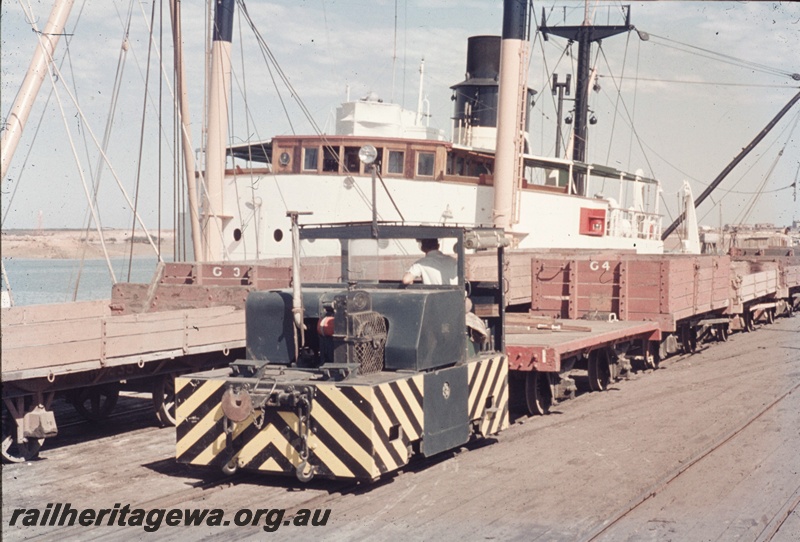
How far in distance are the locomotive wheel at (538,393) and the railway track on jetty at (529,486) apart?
21 centimetres

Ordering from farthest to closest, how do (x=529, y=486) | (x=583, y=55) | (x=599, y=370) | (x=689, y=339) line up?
(x=583, y=55) < (x=689, y=339) < (x=599, y=370) < (x=529, y=486)

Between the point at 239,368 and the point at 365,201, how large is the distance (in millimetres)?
14056

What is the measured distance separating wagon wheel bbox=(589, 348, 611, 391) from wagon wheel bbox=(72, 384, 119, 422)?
7.14 metres

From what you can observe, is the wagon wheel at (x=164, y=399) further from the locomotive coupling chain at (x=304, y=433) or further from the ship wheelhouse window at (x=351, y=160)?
the ship wheelhouse window at (x=351, y=160)

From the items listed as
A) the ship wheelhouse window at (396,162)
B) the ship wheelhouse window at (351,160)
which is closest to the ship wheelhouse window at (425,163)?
the ship wheelhouse window at (396,162)

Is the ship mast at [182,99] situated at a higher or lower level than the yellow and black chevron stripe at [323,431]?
higher

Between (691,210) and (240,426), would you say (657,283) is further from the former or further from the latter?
(691,210)

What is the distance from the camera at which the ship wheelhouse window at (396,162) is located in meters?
23.7

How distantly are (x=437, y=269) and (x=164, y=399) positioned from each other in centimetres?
424

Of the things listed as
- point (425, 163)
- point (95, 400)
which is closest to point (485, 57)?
point (425, 163)

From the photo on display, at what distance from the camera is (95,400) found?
1209 centimetres

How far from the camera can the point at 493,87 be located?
32.7m

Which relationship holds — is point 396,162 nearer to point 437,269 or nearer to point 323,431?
point 437,269

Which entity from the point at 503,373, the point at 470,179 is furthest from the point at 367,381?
the point at 470,179
